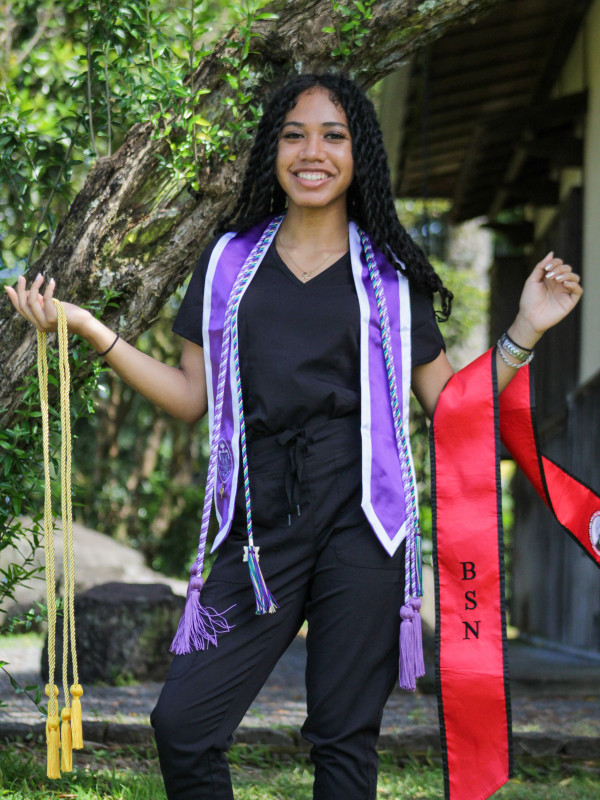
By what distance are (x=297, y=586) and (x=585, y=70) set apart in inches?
242

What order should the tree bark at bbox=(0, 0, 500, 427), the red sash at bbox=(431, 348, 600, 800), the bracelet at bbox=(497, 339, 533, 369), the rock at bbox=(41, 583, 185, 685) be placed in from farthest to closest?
the rock at bbox=(41, 583, 185, 685)
the tree bark at bbox=(0, 0, 500, 427)
the bracelet at bbox=(497, 339, 533, 369)
the red sash at bbox=(431, 348, 600, 800)

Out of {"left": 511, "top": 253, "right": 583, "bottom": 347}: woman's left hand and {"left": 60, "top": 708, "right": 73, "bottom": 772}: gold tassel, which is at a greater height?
{"left": 511, "top": 253, "right": 583, "bottom": 347}: woman's left hand

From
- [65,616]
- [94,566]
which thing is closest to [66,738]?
[65,616]

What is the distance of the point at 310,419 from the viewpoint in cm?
250

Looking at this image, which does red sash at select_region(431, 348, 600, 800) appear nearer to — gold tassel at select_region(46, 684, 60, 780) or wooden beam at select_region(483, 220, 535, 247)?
gold tassel at select_region(46, 684, 60, 780)

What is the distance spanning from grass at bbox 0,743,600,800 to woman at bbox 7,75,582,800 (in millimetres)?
1099

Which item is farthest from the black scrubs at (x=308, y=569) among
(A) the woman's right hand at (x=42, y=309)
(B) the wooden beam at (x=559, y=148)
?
(B) the wooden beam at (x=559, y=148)

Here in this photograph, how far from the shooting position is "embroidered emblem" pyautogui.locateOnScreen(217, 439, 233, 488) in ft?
8.34

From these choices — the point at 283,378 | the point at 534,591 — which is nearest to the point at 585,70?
the point at 534,591

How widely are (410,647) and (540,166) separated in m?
7.25

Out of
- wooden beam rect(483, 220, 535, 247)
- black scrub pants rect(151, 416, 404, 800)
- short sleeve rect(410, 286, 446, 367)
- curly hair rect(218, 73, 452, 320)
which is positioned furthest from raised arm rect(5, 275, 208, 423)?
wooden beam rect(483, 220, 535, 247)

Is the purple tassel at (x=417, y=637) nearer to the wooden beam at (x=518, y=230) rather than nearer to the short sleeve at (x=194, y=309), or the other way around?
the short sleeve at (x=194, y=309)

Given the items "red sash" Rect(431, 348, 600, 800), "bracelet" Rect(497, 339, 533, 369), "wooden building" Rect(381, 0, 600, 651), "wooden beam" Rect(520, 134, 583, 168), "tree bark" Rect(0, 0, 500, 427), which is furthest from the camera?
"wooden beam" Rect(520, 134, 583, 168)

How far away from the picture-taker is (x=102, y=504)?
1130cm
